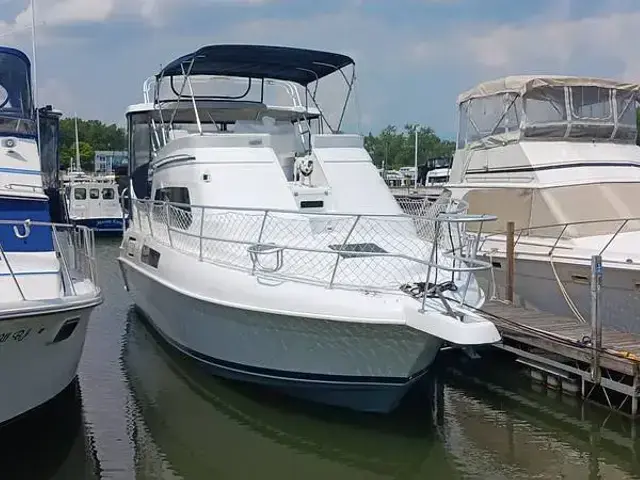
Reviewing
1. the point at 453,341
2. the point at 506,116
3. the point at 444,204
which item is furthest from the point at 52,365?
the point at 506,116

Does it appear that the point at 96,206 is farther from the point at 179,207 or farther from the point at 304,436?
the point at 304,436

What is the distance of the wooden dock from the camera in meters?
7.49

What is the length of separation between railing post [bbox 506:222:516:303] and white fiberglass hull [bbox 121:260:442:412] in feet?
10.4

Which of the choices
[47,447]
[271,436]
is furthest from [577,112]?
[47,447]

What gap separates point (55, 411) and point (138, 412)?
84cm

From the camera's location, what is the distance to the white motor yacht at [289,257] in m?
6.84

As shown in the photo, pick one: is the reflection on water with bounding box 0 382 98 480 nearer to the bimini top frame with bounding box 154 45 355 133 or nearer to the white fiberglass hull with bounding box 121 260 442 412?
the white fiberglass hull with bounding box 121 260 442 412

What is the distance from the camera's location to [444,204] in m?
9.24

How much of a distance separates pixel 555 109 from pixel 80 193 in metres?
22.9

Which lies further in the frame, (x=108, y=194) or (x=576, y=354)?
(x=108, y=194)

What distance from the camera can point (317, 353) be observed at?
7184 millimetres

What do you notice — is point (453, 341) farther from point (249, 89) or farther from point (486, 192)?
point (249, 89)

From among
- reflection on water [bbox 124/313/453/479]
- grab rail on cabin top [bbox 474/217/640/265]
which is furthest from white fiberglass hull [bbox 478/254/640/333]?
reflection on water [bbox 124/313/453/479]

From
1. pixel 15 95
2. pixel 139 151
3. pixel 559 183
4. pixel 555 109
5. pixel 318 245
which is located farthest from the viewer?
pixel 139 151
